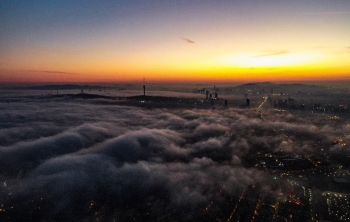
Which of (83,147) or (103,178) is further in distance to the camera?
(83,147)

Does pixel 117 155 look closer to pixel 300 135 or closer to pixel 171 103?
pixel 300 135

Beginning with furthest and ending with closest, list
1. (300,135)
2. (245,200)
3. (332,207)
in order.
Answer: (300,135), (245,200), (332,207)

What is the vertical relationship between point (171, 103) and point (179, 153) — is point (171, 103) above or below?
above

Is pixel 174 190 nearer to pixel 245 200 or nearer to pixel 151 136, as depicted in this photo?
pixel 245 200

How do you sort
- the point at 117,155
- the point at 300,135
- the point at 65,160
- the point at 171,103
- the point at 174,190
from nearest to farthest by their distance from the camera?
the point at 174,190
the point at 65,160
the point at 117,155
the point at 300,135
the point at 171,103

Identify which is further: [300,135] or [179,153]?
[300,135]

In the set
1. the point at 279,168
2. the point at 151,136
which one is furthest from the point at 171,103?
the point at 279,168

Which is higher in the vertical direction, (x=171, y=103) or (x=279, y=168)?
(x=171, y=103)

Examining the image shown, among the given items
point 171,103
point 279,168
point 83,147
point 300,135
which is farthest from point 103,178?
point 171,103

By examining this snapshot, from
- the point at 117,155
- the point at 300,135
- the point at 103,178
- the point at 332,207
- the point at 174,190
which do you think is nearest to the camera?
the point at 332,207
